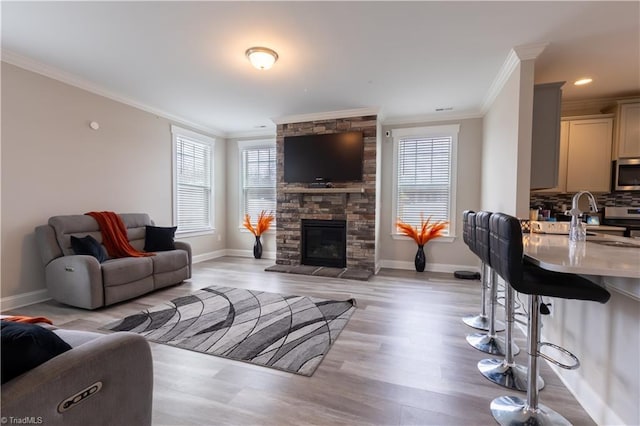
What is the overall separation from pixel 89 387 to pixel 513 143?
3.59 m

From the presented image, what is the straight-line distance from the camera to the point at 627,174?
11.8 feet

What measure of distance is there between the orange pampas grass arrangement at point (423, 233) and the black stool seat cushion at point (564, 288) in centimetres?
329

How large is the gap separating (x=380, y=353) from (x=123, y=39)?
11.9ft

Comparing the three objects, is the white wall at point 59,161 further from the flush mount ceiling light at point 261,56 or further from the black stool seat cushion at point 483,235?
the black stool seat cushion at point 483,235

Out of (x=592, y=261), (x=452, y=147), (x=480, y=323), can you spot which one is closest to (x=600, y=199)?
(x=452, y=147)

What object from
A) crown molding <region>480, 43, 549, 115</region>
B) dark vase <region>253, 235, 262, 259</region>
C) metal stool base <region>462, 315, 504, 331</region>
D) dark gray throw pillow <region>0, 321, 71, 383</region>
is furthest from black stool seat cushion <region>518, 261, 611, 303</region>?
dark vase <region>253, 235, 262, 259</region>

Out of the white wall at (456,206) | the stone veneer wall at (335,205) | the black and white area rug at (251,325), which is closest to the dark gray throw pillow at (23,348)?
the black and white area rug at (251,325)

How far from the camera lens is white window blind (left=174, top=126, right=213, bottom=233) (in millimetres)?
5137

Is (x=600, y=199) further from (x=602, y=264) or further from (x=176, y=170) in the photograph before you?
(x=176, y=170)

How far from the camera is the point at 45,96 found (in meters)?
3.28

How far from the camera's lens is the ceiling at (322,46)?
7.28 feet

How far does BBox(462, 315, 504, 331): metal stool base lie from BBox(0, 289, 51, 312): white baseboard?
4.72 metres

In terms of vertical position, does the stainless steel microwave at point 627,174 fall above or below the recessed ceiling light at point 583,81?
below

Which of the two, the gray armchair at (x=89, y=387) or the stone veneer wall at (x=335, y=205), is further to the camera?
the stone veneer wall at (x=335, y=205)
